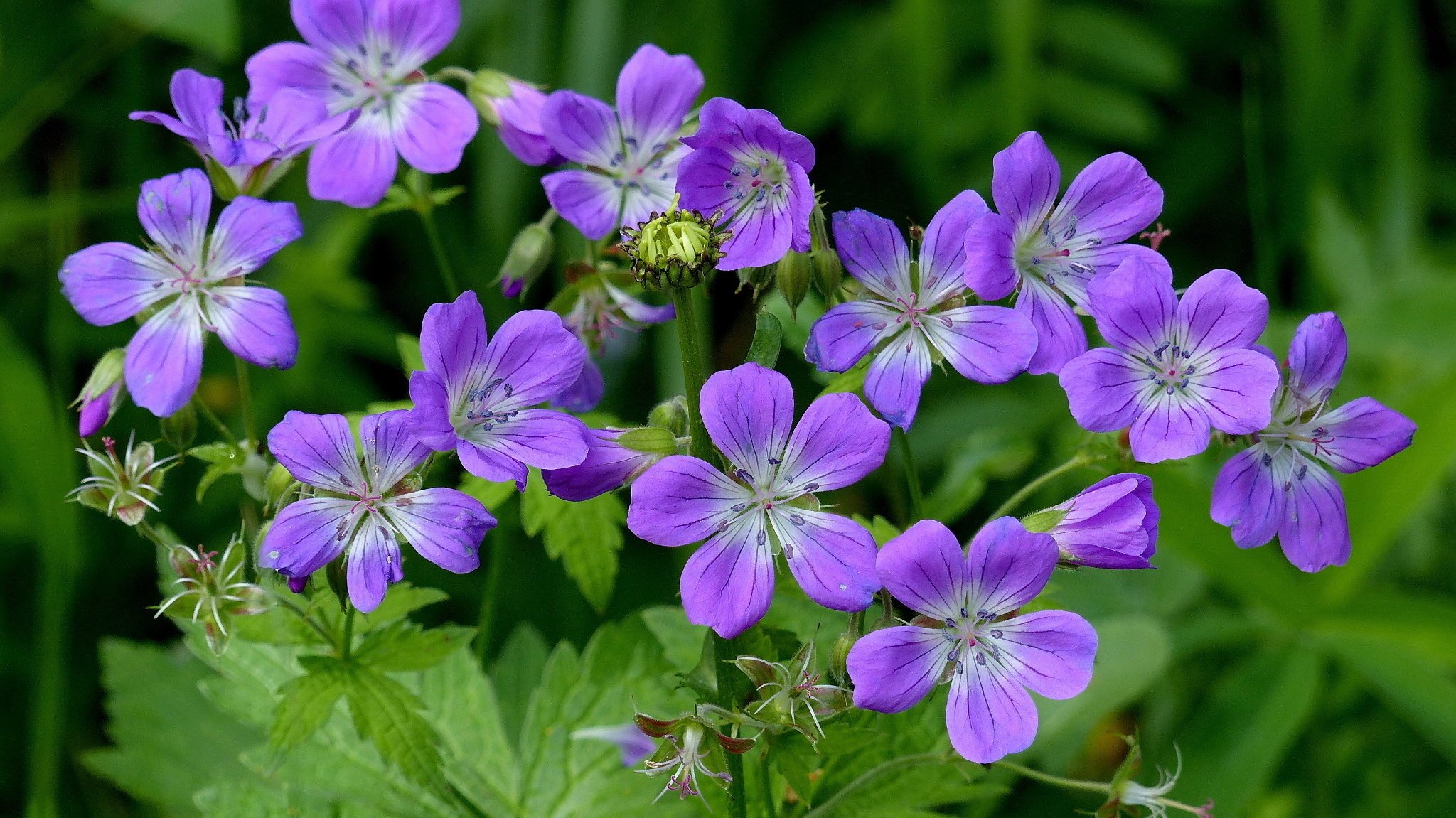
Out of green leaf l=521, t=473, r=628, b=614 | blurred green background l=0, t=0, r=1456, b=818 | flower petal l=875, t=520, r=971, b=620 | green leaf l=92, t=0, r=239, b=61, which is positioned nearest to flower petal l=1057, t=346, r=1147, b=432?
flower petal l=875, t=520, r=971, b=620

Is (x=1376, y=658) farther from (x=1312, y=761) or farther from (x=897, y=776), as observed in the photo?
(x=897, y=776)

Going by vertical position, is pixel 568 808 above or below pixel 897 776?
below

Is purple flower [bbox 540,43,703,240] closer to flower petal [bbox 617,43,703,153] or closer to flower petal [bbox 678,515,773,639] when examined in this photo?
flower petal [bbox 617,43,703,153]

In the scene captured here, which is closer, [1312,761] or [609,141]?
[609,141]

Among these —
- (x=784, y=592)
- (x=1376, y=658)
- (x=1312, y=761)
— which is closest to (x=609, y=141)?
(x=784, y=592)

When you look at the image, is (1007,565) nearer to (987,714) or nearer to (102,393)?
(987,714)

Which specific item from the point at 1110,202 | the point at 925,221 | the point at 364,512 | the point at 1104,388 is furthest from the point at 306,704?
the point at 925,221

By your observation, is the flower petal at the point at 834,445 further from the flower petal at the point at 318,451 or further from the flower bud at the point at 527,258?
the flower bud at the point at 527,258
